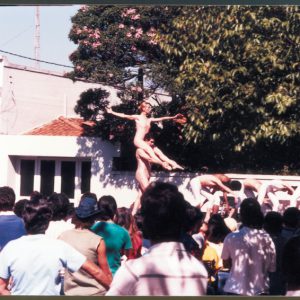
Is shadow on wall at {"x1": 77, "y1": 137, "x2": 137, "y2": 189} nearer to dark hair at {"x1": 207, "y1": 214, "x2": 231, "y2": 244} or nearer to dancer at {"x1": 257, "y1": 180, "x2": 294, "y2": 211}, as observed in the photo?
dancer at {"x1": 257, "y1": 180, "x2": 294, "y2": 211}

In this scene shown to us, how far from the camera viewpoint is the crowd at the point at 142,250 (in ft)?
9.77

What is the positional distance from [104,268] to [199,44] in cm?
851

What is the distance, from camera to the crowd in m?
2.98

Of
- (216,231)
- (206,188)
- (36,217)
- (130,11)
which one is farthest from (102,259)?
(130,11)

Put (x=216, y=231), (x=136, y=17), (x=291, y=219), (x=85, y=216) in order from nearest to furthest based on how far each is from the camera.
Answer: (x=85, y=216), (x=291, y=219), (x=216, y=231), (x=136, y=17)

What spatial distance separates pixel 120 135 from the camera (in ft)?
53.0

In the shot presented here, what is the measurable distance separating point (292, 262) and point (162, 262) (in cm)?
67

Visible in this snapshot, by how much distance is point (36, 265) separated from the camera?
390 centimetres

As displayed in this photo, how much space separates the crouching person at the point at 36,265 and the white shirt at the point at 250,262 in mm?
1404

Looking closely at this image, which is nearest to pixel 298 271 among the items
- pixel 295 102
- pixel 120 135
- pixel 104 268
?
pixel 104 268

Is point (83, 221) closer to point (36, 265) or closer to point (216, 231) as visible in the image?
point (36, 265)

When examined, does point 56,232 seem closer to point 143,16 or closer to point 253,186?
point 253,186

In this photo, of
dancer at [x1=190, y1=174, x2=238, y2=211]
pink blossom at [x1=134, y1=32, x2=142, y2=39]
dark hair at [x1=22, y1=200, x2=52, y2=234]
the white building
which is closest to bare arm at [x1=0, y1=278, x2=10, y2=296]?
dark hair at [x1=22, y1=200, x2=52, y2=234]

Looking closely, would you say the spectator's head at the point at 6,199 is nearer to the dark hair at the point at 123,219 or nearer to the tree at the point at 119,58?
the dark hair at the point at 123,219
